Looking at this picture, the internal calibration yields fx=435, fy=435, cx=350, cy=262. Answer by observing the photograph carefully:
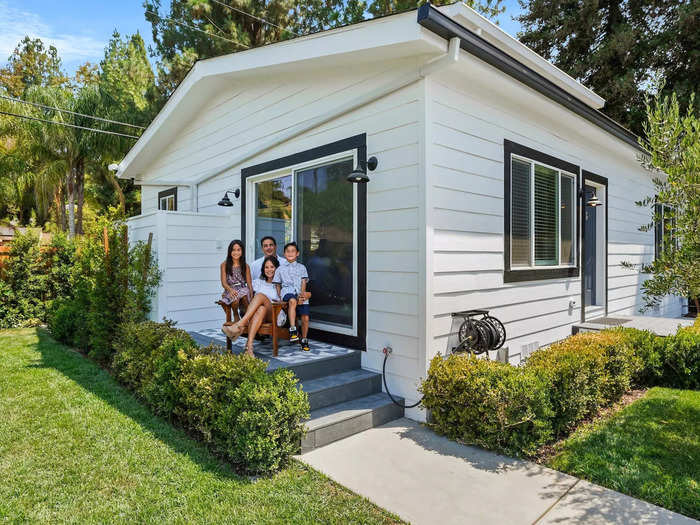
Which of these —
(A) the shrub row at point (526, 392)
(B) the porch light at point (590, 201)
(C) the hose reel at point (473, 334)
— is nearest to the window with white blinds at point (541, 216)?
(B) the porch light at point (590, 201)

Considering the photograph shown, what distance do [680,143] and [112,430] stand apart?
4657 mm

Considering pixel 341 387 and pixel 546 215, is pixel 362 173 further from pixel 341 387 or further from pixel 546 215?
pixel 546 215

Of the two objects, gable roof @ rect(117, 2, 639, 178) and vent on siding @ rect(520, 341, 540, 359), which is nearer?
gable roof @ rect(117, 2, 639, 178)

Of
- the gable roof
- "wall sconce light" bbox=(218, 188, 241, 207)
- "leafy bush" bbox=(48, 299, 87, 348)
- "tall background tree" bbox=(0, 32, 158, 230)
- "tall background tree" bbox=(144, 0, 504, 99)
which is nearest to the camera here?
the gable roof

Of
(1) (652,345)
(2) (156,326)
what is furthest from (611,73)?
(2) (156,326)

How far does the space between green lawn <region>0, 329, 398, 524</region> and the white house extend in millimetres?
1547

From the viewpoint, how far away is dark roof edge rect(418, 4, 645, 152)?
10.9 ft

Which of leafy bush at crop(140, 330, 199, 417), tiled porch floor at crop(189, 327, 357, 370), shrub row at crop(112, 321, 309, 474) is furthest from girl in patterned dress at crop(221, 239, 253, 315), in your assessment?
shrub row at crop(112, 321, 309, 474)

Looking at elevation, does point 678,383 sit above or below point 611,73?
below

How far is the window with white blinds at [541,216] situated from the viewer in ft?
16.1

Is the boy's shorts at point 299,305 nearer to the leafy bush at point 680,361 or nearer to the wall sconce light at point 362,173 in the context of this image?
the wall sconce light at point 362,173

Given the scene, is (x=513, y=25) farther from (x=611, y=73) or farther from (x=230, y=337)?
(x=230, y=337)

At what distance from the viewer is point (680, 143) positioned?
2914 mm

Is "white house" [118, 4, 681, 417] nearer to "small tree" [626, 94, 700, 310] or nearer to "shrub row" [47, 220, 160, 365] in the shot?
"shrub row" [47, 220, 160, 365]
